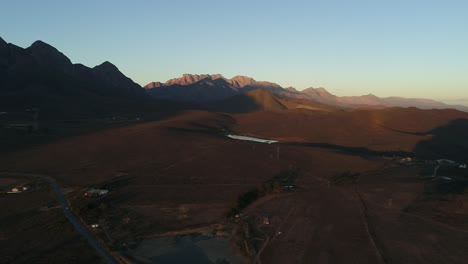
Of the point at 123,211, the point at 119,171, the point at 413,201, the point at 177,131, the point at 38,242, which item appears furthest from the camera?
the point at 177,131

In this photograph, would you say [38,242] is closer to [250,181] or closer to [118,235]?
[118,235]

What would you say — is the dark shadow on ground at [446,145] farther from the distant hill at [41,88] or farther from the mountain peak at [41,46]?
the mountain peak at [41,46]

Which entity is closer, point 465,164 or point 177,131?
point 465,164

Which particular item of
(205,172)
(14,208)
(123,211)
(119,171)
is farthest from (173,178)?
(14,208)

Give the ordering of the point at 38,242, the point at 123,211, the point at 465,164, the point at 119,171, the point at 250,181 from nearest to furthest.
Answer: the point at 38,242 → the point at 123,211 → the point at 250,181 → the point at 119,171 → the point at 465,164

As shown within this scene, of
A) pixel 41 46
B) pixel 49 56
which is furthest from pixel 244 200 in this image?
pixel 41 46

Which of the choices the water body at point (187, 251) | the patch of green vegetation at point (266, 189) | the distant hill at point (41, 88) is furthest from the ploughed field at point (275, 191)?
the distant hill at point (41, 88)

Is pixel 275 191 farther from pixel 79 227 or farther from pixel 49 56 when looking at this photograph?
pixel 49 56

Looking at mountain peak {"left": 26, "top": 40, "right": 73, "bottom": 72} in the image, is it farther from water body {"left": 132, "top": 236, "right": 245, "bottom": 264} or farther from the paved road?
water body {"left": 132, "top": 236, "right": 245, "bottom": 264}
